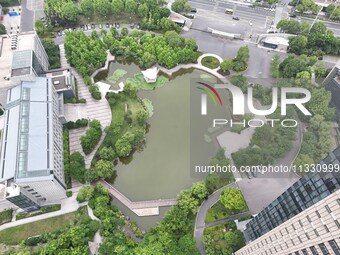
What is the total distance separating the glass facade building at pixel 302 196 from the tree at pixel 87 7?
291 ft

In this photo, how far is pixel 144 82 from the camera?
3268 inches

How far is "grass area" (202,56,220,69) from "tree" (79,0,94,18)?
4585cm

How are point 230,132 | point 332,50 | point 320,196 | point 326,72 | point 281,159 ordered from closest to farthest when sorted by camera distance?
point 320,196 < point 281,159 < point 230,132 < point 326,72 < point 332,50

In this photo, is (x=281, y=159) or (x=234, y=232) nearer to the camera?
(x=234, y=232)

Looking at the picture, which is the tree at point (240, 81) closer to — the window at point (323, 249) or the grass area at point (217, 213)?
the grass area at point (217, 213)

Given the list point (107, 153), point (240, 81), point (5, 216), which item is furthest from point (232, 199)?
point (5, 216)

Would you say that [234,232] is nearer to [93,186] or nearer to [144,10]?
[93,186]

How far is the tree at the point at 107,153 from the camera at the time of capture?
6397 centimetres

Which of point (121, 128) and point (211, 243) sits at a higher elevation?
point (121, 128)

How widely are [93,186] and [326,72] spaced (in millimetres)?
75024

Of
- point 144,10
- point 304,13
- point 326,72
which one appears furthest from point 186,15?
point 326,72

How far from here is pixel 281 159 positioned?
2613 inches

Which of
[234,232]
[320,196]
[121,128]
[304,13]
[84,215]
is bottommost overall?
[84,215]

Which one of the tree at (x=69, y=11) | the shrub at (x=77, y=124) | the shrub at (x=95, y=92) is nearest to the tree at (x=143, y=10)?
the tree at (x=69, y=11)
